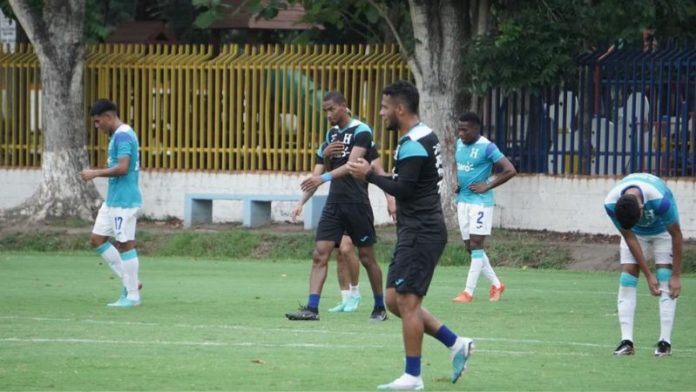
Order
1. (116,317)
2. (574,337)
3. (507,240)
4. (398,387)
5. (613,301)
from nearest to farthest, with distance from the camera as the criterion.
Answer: (398,387)
(574,337)
(116,317)
(613,301)
(507,240)

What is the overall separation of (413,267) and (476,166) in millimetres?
6940

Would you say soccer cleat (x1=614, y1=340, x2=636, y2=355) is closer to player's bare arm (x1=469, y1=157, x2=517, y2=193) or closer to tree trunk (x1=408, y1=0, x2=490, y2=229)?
player's bare arm (x1=469, y1=157, x2=517, y2=193)

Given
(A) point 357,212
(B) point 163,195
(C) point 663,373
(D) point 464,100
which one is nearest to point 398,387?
(C) point 663,373

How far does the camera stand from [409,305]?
1030 centimetres

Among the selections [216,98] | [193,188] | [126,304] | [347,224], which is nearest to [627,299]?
[347,224]

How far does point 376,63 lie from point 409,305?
16.6 metres

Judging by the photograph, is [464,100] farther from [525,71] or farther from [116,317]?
[116,317]

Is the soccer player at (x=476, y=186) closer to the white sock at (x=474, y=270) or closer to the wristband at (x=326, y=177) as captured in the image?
the white sock at (x=474, y=270)

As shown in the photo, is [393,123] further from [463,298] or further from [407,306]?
[463,298]

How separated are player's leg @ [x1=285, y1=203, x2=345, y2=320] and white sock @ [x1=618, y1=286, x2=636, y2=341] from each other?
11.3 ft

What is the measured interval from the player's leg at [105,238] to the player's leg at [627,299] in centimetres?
594

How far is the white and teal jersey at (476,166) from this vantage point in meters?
17.2

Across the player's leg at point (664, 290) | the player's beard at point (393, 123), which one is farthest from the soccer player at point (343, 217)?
the player's beard at point (393, 123)

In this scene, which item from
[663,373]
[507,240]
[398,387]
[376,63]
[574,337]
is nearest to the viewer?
[398,387]
